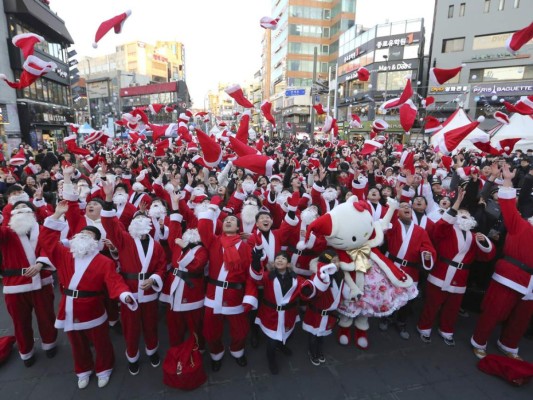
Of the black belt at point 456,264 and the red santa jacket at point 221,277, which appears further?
the black belt at point 456,264

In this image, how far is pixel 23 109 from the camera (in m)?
20.5

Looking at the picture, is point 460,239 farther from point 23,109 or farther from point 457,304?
point 23,109

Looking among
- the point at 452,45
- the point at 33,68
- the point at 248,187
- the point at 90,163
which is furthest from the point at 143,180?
the point at 452,45

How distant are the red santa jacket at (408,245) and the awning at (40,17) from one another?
26.0 m

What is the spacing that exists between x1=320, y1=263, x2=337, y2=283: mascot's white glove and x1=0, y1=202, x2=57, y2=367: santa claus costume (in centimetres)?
291

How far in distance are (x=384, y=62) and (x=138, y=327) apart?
3575 cm

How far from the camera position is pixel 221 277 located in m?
3.37

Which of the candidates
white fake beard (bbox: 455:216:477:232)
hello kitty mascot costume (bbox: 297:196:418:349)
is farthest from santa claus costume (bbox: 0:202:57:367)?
white fake beard (bbox: 455:216:477:232)

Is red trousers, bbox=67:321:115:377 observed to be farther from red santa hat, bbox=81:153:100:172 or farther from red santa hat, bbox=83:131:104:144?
red santa hat, bbox=83:131:104:144

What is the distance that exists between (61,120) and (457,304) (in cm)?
3061

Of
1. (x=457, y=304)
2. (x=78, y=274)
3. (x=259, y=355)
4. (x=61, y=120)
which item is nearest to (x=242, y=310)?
(x=259, y=355)

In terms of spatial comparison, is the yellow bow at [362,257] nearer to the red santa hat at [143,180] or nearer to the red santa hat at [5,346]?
the red santa hat at [5,346]

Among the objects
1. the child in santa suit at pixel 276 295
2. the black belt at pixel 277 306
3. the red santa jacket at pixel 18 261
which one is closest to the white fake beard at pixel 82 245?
the red santa jacket at pixel 18 261

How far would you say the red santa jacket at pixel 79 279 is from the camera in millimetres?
3016
